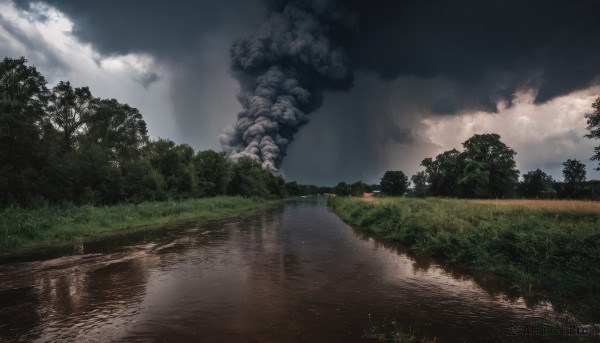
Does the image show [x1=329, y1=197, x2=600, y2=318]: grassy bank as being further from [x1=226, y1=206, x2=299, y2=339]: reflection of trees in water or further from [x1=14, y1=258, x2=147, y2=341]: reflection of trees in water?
[x1=14, y1=258, x2=147, y2=341]: reflection of trees in water

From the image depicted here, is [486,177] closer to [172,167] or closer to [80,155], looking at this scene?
[172,167]

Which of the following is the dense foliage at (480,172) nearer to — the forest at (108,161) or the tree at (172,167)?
the forest at (108,161)

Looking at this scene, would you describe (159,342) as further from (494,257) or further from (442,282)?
(494,257)

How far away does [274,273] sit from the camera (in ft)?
44.0

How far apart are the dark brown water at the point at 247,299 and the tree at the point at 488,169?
205ft

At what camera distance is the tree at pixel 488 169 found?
234 feet

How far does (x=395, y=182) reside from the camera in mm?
161750

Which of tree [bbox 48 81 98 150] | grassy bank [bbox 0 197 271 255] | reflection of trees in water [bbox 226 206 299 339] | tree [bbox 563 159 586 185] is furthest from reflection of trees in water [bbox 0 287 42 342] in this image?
tree [bbox 563 159 586 185]

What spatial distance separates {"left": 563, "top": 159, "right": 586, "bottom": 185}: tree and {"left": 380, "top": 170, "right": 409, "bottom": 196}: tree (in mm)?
61110

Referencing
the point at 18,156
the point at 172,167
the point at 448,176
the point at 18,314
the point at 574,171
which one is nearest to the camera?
the point at 18,314

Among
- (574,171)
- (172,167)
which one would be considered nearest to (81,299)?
(172,167)

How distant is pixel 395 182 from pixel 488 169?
8753 centimetres

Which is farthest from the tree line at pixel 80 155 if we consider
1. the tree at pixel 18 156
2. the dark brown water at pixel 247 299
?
the dark brown water at pixel 247 299

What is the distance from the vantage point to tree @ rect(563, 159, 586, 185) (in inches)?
4414
